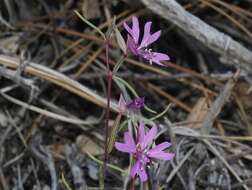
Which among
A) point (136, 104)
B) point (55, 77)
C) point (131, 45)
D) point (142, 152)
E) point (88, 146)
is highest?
point (131, 45)

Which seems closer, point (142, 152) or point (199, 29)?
point (142, 152)

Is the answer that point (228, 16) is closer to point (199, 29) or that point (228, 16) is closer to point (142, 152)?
point (199, 29)

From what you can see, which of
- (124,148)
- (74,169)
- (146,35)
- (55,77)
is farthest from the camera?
(55,77)

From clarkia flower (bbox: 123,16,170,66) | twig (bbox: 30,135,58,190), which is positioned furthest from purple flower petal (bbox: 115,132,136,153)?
twig (bbox: 30,135,58,190)

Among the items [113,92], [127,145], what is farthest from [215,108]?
[127,145]

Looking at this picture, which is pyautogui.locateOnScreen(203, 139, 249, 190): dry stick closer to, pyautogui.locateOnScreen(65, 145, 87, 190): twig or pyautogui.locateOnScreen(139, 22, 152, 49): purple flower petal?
pyautogui.locateOnScreen(65, 145, 87, 190): twig

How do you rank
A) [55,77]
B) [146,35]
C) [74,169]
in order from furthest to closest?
1. [55,77]
2. [74,169]
3. [146,35]

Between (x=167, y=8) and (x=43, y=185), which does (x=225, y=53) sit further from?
(x=43, y=185)
